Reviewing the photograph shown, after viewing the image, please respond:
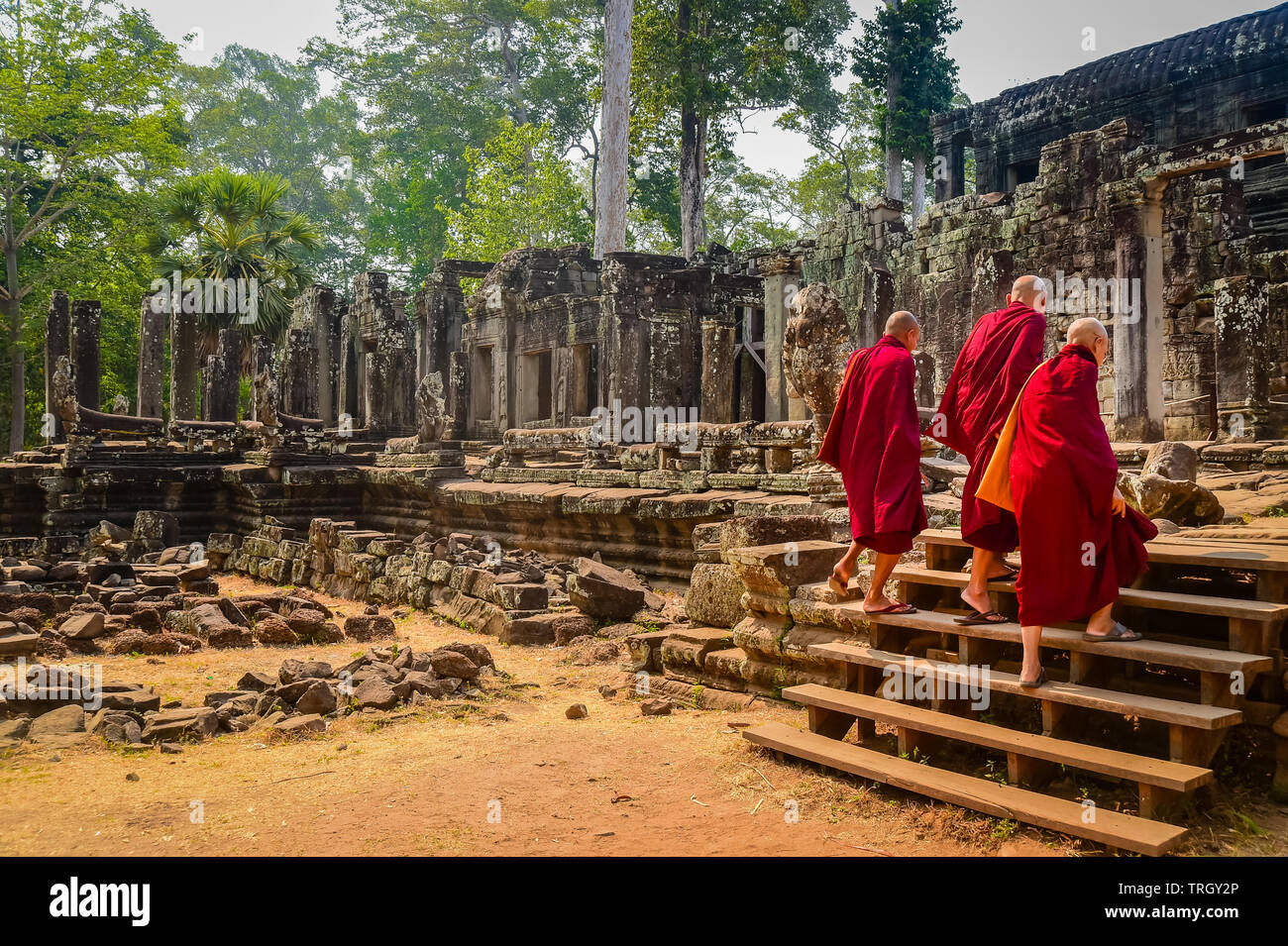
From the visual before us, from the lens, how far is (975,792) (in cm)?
336

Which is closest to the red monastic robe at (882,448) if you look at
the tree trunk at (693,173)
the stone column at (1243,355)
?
the stone column at (1243,355)

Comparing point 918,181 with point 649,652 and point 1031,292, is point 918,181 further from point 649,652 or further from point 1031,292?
point 1031,292

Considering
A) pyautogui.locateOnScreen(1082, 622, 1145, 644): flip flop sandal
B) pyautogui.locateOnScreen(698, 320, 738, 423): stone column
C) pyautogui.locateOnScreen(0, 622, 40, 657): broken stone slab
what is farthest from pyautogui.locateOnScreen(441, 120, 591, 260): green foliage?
pyautogui.locateOnScreen(1082, 622, 1145, 644): flip flop sandal

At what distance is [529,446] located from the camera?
1306 centimetres

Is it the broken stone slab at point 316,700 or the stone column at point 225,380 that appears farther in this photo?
the stone column at point 225,380

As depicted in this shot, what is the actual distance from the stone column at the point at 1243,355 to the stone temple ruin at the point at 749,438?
3 centimetres

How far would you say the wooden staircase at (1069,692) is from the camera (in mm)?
3125

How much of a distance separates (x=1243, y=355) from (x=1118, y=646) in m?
8.00

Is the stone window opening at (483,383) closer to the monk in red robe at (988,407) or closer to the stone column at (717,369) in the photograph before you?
the stone column at (717,369)

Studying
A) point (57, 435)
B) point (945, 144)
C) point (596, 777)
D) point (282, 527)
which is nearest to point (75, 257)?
point (57, 435)

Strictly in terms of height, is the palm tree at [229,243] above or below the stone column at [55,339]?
above

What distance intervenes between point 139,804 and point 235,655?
353 cm

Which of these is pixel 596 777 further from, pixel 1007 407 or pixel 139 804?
pixel 1007 407

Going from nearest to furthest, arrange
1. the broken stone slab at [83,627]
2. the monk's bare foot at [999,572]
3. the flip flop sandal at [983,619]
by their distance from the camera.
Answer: the flip flop sandal at [983,619] → the monk's bare foot at [999,572] → the broken stone slab at [83,627]
